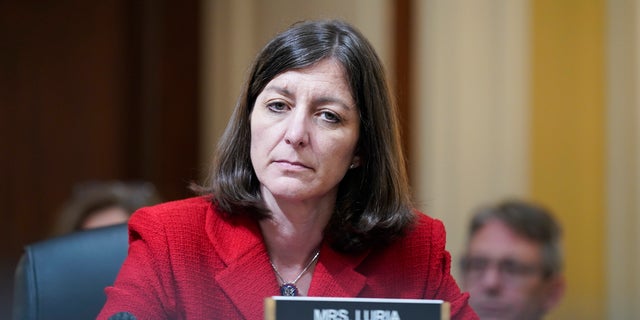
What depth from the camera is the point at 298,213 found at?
7.64ft

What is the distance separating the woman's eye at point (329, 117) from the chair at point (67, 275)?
709mm

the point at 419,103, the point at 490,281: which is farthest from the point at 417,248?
the point at 419,103

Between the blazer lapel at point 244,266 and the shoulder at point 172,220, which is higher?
the shoulder at point 172,220

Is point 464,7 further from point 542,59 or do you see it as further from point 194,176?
point 194,176

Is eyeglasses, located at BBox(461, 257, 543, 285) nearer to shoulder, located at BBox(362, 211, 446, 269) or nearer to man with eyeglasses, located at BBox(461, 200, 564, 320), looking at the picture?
man with eyeglasses, located at BBox(461, 200, 564, 320)

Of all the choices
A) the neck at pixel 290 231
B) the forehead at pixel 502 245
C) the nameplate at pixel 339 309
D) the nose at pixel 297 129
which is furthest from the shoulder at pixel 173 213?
the forehead at pixel 502 245

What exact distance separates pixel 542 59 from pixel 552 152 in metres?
0.39

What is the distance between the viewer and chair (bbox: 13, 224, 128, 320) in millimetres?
2539

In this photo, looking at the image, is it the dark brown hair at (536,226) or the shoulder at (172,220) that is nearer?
the shoulder at (172,220)

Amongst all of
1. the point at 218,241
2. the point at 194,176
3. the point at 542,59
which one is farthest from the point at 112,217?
the point at 542,59

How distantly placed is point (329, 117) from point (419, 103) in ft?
9.09

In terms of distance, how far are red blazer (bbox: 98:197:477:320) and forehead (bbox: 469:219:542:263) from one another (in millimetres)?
1035

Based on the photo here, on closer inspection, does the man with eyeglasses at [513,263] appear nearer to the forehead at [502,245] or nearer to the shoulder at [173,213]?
the forehead at [502,245]

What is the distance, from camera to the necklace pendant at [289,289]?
225 cm
